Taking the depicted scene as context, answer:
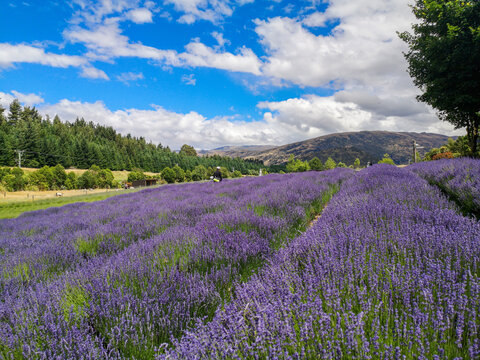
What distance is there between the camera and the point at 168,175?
6294 cm

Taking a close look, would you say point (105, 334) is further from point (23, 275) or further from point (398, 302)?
point (23, 275)

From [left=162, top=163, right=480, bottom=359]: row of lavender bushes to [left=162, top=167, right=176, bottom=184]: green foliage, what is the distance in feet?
208

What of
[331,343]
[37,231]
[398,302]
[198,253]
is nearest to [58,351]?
[198,253]

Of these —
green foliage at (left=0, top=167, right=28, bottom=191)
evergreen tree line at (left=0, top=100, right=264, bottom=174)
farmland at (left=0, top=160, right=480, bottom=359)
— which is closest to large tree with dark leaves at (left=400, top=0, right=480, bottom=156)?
farmland at (left=0, top=160, right=480, bottom=359)

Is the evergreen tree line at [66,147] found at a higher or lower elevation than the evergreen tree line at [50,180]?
higher

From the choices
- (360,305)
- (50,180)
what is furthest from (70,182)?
(360,305)

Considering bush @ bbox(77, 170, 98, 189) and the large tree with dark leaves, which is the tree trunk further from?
bush @ bbox(77, 170, 98, 189)

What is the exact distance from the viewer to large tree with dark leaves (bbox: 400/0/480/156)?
1107 centimetres

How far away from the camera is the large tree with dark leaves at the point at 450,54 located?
36.3 ft

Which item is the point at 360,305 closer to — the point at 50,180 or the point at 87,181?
the point at 50,180

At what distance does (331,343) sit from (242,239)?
1554 mm

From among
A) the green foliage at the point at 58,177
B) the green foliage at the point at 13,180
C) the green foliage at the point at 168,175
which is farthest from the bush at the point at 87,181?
the green foliage at the point at 168,175

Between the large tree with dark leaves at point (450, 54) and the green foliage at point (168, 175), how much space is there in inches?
2258

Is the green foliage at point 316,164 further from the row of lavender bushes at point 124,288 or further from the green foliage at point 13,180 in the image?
the green foliage at point 13,180
